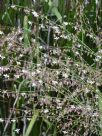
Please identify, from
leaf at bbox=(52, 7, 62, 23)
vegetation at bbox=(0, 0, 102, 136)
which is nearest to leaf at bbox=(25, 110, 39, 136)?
vegetation at bbox=(0, 0, 102, 136)

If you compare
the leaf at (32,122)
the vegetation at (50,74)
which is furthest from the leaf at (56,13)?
the leaf at (32,122)

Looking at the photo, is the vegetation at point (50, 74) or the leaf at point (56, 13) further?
the leaf at point (56, 13)

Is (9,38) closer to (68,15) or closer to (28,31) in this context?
(28,31)

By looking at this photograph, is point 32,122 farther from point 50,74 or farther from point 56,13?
point 56,13

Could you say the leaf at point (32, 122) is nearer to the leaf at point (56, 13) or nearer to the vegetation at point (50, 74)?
the vegetation at point (50, 74)

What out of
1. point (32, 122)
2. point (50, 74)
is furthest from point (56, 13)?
point (32, 122)

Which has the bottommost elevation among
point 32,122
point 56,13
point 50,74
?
point 32,122

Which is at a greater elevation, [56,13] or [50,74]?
[56,13]

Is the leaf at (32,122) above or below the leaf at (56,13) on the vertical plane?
below

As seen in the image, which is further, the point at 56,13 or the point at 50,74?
the point at 56,13

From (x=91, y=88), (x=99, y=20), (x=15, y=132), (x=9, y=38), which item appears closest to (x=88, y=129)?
(x=91, y=88)
